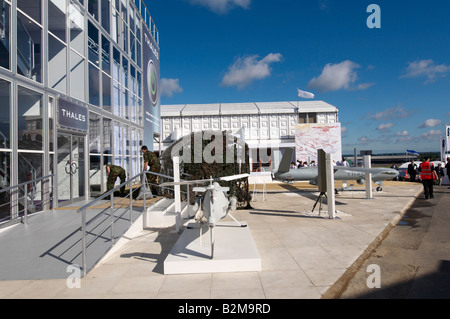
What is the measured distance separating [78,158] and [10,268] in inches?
223

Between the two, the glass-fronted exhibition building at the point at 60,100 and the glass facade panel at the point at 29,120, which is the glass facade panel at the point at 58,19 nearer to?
the glass-fronted exhibition building at the point at 60,100

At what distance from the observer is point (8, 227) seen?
5648 millimetres

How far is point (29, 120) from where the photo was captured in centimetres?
677

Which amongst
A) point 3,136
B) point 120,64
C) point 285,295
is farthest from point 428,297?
point 120,64

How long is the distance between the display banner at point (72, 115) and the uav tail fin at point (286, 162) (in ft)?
24.7

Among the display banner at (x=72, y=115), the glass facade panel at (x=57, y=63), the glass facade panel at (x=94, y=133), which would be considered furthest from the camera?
the glass facade panel at (x=94, y=133)

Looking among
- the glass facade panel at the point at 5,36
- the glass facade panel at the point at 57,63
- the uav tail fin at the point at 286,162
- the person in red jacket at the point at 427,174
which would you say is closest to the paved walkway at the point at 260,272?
the uav tail fin at the point at 286,162

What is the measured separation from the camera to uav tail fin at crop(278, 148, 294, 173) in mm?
11198

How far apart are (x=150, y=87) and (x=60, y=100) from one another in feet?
36.5

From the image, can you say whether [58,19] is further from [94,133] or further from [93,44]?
[94,133]

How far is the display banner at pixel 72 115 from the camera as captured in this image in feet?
25.7

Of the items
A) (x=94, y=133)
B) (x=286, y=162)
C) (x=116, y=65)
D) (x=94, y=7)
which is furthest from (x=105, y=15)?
(x=286, y=162)

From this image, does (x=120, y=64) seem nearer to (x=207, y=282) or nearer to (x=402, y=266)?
(x=207, y=282)

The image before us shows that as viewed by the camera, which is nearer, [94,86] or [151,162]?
[151,162]
